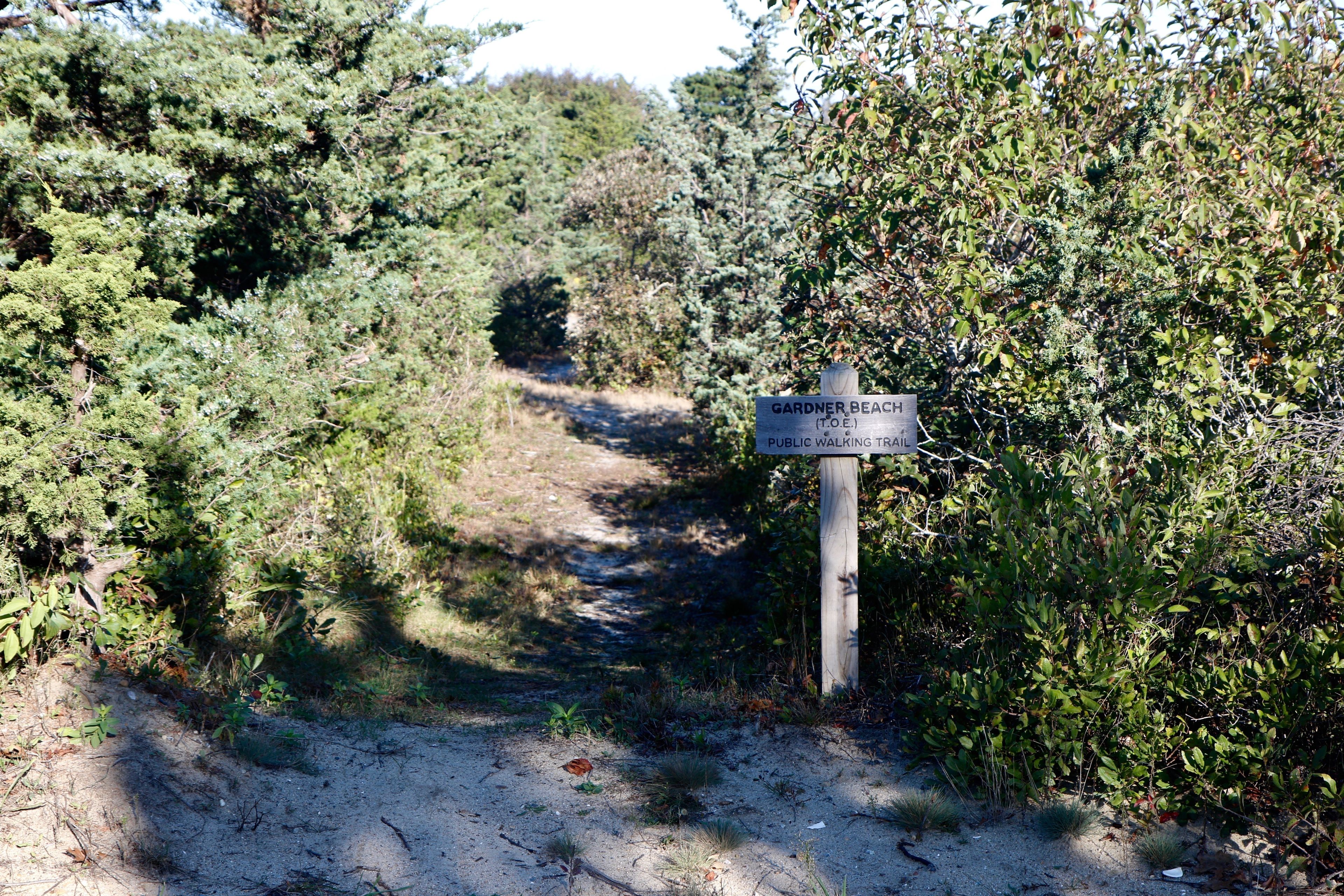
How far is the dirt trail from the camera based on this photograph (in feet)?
11.8

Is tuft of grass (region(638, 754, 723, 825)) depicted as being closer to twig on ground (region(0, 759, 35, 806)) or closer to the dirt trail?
the dirt trail

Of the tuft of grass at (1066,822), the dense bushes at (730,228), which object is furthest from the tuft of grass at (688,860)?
the dense bushes at (730,228)

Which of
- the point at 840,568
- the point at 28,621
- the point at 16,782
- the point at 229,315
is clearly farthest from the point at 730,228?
the point at 16,782

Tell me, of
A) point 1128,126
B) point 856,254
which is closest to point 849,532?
point 856,254

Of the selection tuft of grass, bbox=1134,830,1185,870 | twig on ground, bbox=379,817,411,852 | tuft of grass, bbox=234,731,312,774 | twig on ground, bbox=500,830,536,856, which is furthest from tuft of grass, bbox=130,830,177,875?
tuft of grass, bbox=1134,830,1185,870

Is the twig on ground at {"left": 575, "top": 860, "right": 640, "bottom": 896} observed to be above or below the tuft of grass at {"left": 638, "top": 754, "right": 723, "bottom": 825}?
below

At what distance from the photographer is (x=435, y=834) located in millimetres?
3971

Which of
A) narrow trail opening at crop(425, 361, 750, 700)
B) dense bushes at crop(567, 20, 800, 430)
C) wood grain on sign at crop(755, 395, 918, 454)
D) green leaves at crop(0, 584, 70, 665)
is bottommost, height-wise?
narrow trail opening at crop(425, 361, 750, 700)

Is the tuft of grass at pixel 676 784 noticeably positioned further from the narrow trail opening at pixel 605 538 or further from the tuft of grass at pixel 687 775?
the narrow trail opening at pixel 605 538

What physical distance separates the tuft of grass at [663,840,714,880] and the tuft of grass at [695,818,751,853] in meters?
0.02

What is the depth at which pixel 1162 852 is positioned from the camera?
3.61m

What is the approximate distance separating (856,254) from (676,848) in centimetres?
442

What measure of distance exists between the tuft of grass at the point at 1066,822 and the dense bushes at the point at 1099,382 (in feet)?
0.51

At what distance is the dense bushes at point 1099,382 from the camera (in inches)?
152
